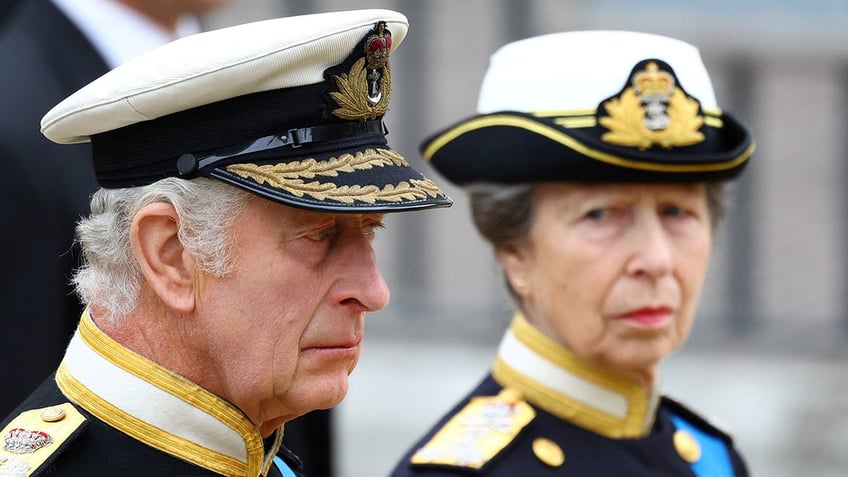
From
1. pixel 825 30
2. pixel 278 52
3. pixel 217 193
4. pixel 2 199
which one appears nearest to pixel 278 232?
pixel 217 193

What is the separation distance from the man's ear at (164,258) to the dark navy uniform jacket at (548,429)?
1.24 m

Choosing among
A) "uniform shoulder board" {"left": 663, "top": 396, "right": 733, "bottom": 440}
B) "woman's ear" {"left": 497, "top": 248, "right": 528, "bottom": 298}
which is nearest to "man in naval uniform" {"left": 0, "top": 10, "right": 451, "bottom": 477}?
"woman's ear" {"left": 497, "top": 248, "right": 528, "bottom": 298}

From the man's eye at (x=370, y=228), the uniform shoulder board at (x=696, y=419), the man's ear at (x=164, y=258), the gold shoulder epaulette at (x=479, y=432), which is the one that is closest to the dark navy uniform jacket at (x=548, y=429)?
the gold shoulder epaulette at (x=479, y=432)

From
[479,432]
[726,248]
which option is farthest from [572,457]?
[726,248]

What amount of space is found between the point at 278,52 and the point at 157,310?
0.52 meters

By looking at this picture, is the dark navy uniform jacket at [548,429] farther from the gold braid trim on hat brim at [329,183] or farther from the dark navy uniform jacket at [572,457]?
the gold braid trim on hat brim at [329,183]

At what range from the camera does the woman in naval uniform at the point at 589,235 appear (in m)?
3.87

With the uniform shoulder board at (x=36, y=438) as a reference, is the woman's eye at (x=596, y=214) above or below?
below

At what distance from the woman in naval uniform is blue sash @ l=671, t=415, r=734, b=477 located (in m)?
0.07

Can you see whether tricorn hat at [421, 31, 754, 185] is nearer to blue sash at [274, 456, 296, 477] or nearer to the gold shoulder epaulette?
the gold shoulder epaulette

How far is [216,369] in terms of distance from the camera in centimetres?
275

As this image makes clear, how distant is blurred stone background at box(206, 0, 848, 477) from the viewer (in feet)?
31.5

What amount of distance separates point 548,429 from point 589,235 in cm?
53

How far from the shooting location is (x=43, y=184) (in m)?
3.86
